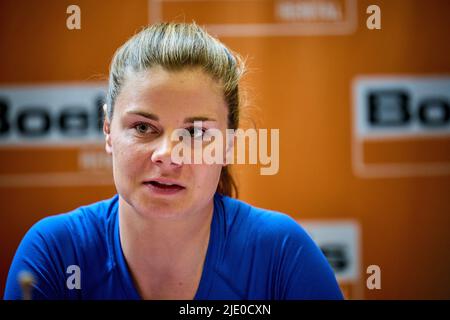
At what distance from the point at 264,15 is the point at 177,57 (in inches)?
24.5

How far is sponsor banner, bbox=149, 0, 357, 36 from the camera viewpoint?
1.32 metres

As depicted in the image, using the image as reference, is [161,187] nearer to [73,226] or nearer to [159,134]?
[159,134]

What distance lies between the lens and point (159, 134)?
85cm

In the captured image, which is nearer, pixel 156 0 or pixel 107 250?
pixel 107 250

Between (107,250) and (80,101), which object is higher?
(80,101)

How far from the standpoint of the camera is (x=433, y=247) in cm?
124

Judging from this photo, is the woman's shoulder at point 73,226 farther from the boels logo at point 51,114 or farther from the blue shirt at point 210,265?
the boels logo at point 51,114

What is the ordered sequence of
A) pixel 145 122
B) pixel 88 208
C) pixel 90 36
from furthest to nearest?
pixel 90 36, pixel 88 208, pixel 145 122

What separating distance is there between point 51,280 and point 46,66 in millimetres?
577

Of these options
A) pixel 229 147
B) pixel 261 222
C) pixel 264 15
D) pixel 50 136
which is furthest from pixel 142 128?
pixel 264 15

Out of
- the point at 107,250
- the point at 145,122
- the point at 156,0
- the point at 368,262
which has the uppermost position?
the point at 156,0

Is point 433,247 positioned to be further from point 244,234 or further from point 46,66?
point 46,66

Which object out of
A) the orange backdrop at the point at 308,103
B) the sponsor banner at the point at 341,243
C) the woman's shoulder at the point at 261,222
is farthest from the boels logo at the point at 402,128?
the woman's shoulder at the point at 261,222
